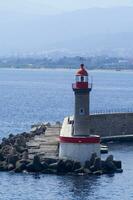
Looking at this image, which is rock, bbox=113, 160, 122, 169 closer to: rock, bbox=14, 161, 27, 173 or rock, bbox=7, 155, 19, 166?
rock, bbox=14, 161, 27, 173

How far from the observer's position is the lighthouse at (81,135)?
108 feet

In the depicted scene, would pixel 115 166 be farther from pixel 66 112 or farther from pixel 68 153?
pixel 66 112

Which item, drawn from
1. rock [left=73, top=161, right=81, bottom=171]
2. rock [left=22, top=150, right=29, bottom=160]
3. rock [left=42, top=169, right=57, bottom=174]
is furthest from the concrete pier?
rock [left=73, top=161, right=81, bottom=171]

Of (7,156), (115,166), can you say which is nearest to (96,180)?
(115,166)

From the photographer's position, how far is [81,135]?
33.5 metres

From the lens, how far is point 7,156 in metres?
34.3

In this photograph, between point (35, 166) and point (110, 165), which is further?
point (110, 165)

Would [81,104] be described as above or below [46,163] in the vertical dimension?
above

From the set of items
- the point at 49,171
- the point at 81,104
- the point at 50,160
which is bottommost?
the point at 49,171

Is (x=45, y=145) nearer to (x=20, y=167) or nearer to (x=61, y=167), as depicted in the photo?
(x=20, y=167)

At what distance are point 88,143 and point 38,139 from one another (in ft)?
22.9

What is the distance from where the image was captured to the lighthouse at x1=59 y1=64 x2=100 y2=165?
108 ft

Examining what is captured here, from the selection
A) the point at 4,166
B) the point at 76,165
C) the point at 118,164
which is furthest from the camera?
the point at 118,164

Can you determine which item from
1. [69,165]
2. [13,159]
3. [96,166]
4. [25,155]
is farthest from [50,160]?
[96,166]
